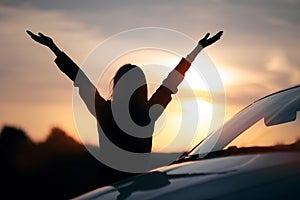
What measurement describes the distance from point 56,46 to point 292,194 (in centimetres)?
354

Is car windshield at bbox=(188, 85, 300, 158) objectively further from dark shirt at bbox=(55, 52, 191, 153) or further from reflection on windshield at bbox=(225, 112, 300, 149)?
dark shirt at bbox=(55, 52, 191, 153)

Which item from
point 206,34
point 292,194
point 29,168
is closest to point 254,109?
point 206,34

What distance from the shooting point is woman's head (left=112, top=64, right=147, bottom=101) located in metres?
5.95

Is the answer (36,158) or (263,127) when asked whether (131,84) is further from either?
(36,158)

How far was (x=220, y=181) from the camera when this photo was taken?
2.96 meters

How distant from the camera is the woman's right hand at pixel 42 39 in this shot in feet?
19.0

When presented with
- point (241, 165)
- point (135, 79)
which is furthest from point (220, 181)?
point (135, 79)

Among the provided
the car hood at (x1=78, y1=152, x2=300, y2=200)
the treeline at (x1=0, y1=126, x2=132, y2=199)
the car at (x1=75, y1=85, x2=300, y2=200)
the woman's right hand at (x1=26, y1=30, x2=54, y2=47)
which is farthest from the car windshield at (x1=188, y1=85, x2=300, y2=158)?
the treeline at (x1=0, y1=126, x2=132, y2=199)

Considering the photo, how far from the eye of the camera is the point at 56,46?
5961 millimetres

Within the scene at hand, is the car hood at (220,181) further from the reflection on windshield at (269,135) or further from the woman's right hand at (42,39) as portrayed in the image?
the woman's right hand at (42,39)

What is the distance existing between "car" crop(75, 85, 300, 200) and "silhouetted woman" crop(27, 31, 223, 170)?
1.45 m

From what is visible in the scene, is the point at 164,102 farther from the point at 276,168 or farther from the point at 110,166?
the point at 276,168

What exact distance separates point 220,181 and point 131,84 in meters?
3.08

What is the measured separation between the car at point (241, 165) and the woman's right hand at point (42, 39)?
1.80 m
